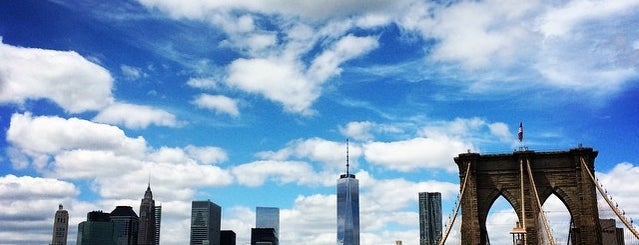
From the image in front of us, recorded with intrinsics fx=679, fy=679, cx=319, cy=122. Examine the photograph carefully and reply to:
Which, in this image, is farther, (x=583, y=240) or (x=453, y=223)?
(x=453, y=223)

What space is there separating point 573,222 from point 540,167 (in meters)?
7.59

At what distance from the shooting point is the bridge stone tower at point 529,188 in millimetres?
80250

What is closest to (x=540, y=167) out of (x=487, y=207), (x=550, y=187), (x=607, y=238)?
(x=550, y=187)

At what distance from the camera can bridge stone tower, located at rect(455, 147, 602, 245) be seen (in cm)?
8025

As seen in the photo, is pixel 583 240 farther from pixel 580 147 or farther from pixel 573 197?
pixel 580 147

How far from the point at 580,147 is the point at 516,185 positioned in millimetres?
8911

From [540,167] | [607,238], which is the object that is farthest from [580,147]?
[607,238]

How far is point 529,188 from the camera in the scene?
8306cm

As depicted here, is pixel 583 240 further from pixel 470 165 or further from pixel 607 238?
pixel 607 238

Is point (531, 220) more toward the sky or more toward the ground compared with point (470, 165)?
more toward the ground

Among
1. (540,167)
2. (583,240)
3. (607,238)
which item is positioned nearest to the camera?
(583,240)

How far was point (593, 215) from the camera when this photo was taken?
7969 cm

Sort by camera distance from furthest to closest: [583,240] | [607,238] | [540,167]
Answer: [607,238], [540,167], [583,240]

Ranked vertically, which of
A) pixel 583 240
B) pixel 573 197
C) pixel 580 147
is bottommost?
pixel 583 240
